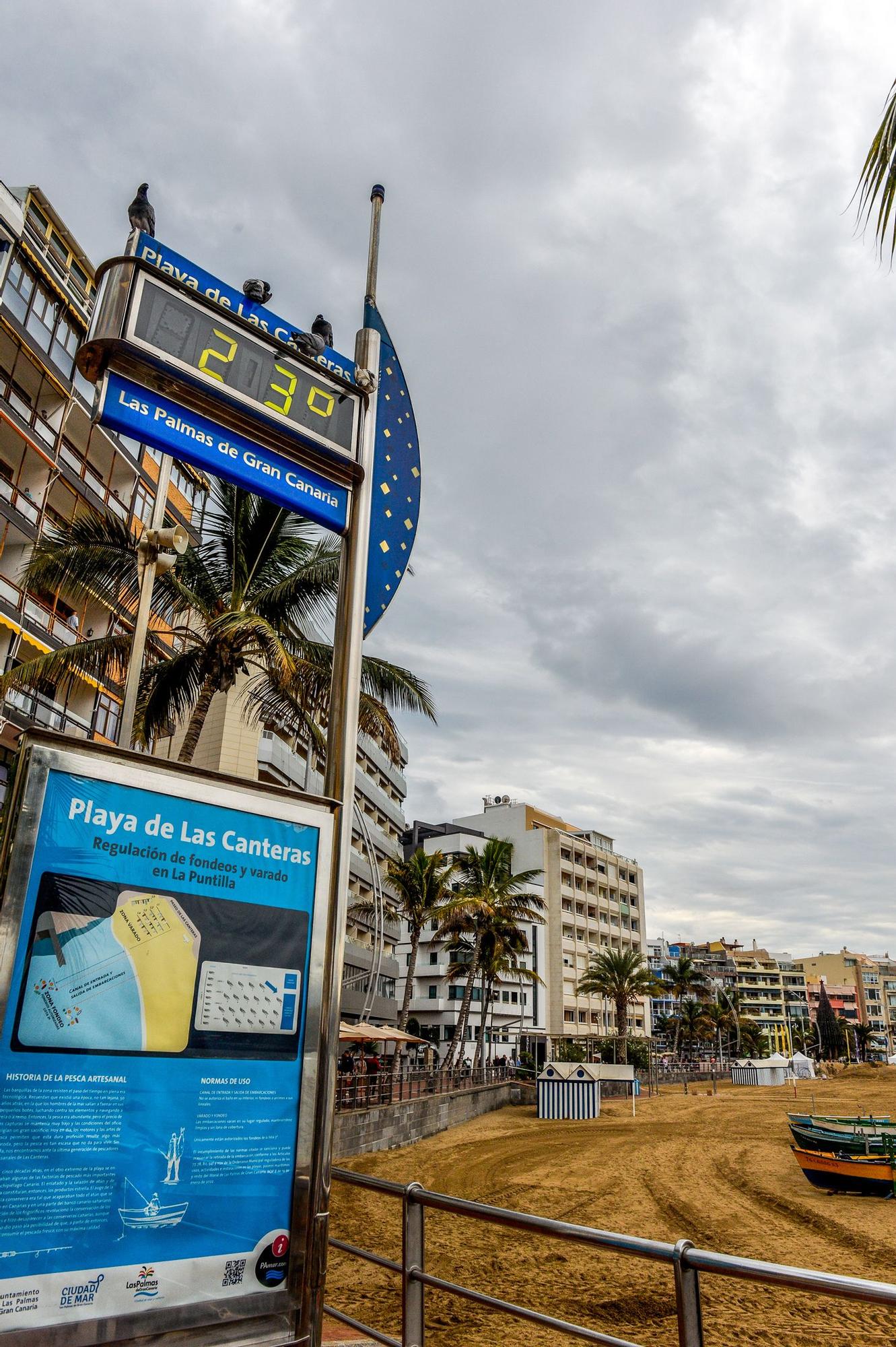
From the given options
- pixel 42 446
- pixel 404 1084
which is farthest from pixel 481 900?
pixel 42 446

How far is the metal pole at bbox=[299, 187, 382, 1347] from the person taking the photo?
3.46 m

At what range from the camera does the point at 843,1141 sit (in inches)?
798

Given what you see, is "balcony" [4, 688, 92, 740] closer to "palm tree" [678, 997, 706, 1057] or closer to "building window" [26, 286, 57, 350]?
"building window" [26, 286, 57, 350]

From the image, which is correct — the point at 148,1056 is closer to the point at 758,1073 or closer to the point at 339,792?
the point at 339,792

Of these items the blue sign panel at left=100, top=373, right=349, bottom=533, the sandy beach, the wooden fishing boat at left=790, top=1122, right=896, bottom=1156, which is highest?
the blue sign panel at left=100, top=373, right=349, bottom=533

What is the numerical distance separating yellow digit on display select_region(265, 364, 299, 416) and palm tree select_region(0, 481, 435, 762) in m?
9.84

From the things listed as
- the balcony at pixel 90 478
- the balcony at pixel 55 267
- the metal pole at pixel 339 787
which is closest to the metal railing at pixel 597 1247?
the metal pole at pixel 339 787

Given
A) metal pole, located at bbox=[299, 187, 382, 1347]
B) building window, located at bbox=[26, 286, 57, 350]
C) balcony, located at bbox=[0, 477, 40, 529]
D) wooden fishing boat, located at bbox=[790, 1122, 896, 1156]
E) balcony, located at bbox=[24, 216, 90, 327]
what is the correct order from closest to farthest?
metal pole, located at bbox=[299, 187, 382, 1347]
wooden fishing boat, located at bbox=[790, 1122, 896, 1156]
balcony, located at bbox=[24, 216, 90, 327]
balcony, located at bbox=[0, 477, 40, 529]
building window, located at bbox=[26, 286, 57, 350]

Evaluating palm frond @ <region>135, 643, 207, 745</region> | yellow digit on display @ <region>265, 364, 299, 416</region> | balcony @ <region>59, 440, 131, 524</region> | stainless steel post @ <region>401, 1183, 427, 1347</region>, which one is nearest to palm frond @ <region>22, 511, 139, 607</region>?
palm frond @ <region>135, 643, 207, 745</region>

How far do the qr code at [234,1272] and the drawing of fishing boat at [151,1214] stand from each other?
294mm

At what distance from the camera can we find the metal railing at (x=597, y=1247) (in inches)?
102

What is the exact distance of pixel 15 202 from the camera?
2634cm

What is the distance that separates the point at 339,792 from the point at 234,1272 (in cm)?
187

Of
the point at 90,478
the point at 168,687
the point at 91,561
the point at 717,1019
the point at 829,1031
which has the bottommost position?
the point at 829,1031
